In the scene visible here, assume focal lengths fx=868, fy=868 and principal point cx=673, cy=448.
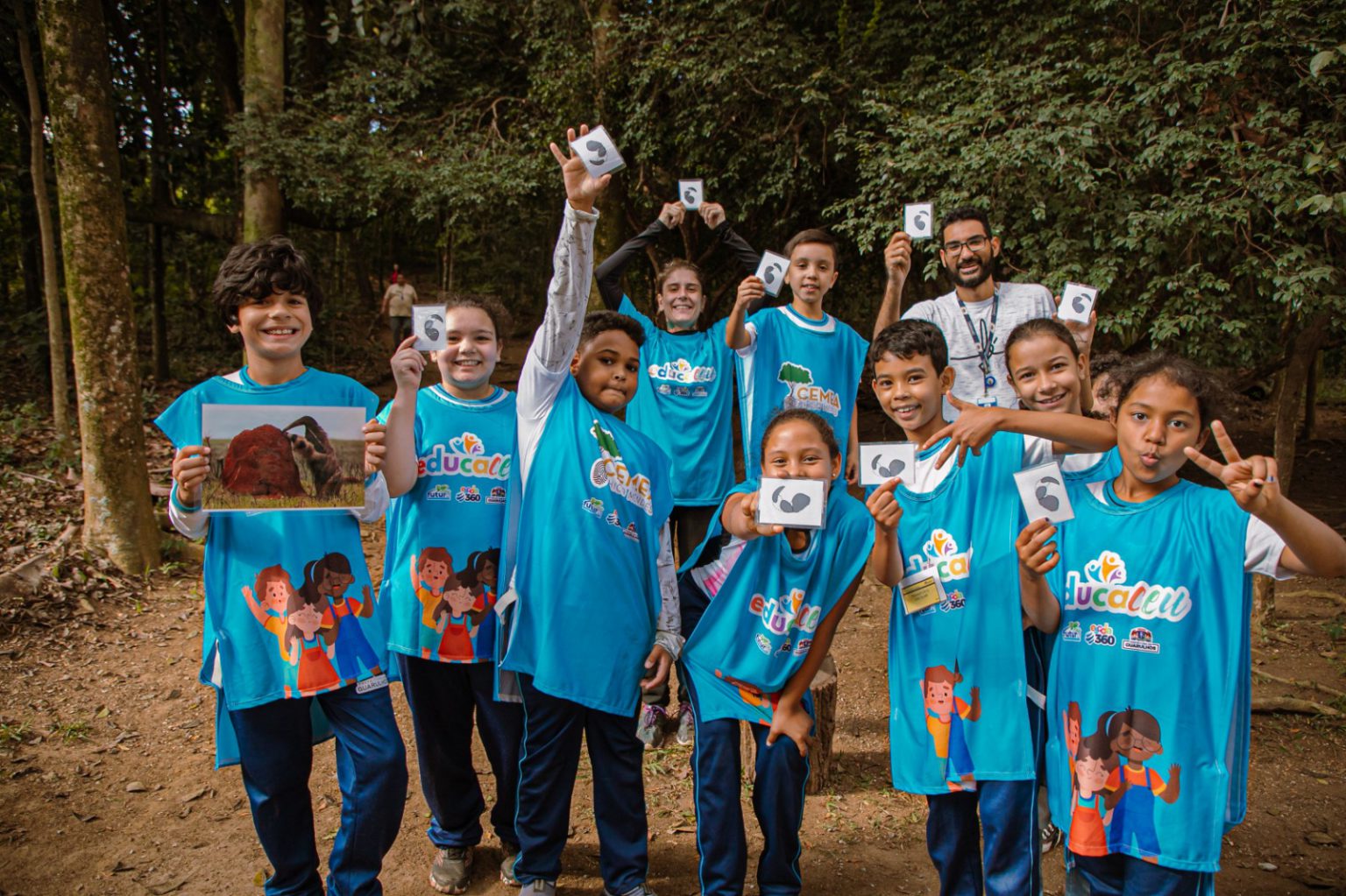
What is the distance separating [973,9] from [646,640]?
7389mm

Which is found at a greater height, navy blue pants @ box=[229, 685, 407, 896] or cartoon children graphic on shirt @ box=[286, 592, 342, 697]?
cartoon children graphic on shirt @ box=[286, 592, 342, 697]

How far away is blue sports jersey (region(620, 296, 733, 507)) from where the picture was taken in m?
4.49

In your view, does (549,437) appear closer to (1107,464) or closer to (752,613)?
(752,613)

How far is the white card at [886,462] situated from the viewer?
7.98 feet

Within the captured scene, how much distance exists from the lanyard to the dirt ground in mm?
1840

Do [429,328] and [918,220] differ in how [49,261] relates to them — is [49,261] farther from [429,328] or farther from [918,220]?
[918,220]

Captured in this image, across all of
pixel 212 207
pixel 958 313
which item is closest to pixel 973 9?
pixel 958 313

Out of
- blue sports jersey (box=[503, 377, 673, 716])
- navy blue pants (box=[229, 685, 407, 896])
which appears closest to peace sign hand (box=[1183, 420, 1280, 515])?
blue sports jersey (box=[503, 377, 673, 716])

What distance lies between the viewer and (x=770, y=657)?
272cm

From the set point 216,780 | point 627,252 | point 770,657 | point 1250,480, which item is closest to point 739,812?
point 770,657

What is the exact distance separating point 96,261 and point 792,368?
4.78 m

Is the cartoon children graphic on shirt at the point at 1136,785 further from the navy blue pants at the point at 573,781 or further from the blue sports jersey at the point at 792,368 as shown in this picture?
the blue sports jersey at the point at 792,368

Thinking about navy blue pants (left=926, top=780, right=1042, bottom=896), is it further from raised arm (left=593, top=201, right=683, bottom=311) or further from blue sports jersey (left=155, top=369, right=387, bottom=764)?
raised arm (left=593, top=201, right=683, bottom=311)

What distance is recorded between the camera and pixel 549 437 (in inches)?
114
